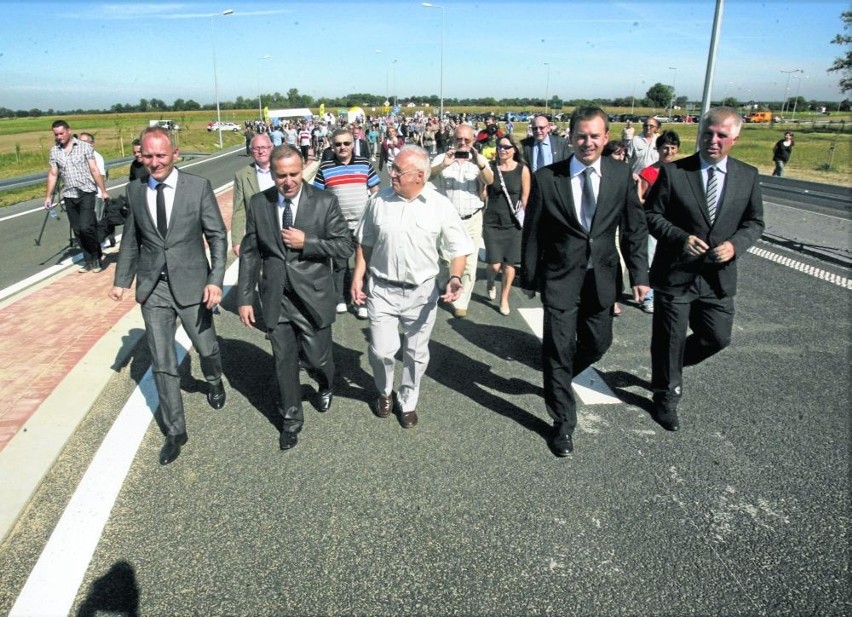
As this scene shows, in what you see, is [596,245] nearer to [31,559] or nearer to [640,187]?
[640,187]

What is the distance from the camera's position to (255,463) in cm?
365

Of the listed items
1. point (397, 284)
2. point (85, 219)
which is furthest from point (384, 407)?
point (85, 219)

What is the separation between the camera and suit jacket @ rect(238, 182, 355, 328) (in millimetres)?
3859

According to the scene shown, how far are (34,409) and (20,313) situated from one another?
9.16ft

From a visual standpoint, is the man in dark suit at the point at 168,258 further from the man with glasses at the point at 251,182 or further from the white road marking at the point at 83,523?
the man with glasses at the point at 251,182

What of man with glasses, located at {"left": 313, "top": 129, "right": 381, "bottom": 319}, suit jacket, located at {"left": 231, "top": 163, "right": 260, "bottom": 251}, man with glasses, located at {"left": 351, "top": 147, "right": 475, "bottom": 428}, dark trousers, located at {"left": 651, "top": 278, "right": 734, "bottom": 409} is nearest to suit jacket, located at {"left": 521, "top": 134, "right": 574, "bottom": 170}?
man with glasses, located at {"left": 313, "top": 129, "right": 381, "bottom": 319}

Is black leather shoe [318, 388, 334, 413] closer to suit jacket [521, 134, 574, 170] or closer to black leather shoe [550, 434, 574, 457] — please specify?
black leather shoe [550, 434, 574, 457]

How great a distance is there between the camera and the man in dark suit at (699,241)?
12.8ft

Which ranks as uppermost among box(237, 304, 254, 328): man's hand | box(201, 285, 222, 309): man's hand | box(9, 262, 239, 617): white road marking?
box(201, 285, 222, 309): man's hand

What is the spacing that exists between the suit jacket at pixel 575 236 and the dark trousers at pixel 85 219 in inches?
271

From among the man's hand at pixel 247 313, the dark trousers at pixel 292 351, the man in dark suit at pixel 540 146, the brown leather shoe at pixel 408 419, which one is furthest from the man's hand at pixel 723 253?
the man in dark suit at pixel 540 146

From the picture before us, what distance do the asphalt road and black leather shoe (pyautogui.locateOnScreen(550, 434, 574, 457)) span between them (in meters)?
0.09

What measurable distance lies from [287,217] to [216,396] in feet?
5.03

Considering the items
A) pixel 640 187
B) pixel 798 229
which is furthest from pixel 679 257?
pixel 798 229
